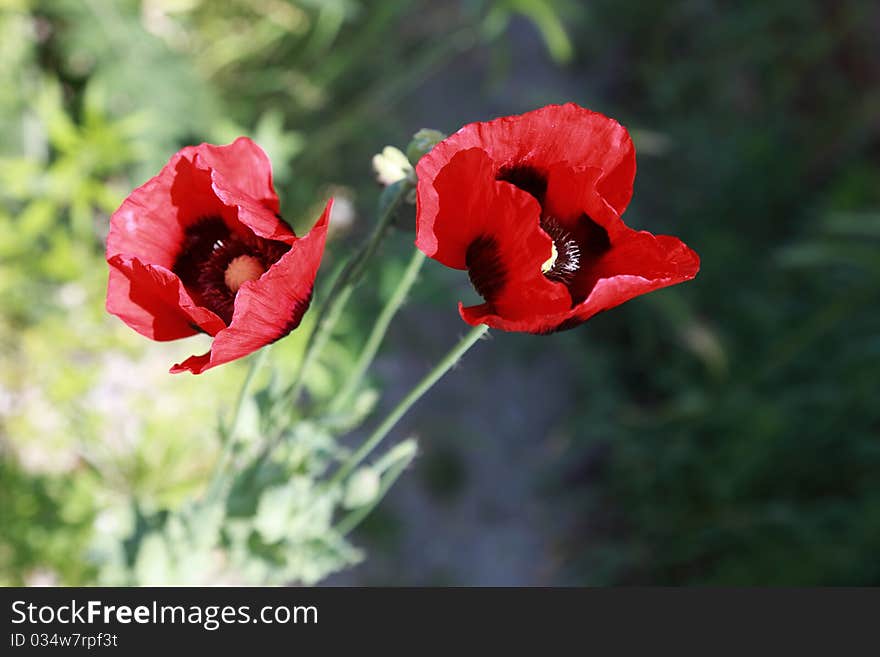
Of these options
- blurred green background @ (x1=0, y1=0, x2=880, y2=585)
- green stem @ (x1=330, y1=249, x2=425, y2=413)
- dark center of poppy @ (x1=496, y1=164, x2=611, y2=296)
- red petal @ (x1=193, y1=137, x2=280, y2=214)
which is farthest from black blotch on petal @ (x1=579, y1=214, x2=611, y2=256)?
blurred green background @ (x1=0, y1=0, x2=880, y2=585)

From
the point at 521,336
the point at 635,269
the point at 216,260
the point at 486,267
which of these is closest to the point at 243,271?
the point at 216,260

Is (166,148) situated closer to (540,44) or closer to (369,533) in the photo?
(369,533)

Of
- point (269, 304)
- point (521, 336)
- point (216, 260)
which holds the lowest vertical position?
point (269, 304)

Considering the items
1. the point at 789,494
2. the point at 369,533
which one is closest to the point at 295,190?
the point at 369,533

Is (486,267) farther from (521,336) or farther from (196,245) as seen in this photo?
(521,336)

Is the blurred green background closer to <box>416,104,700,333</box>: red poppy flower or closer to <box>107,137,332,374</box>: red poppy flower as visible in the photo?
<box>107,137,332,374</box>: red poppy flower

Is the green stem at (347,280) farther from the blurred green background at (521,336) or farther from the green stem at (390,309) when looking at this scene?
the blurred green background at (521,336)
